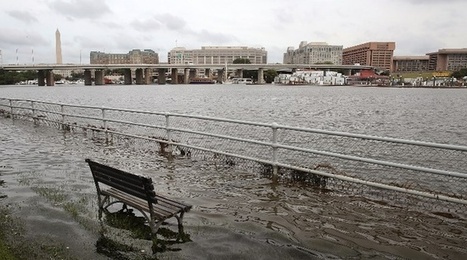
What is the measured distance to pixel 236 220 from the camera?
236 inches

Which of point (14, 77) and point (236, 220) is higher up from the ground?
point (14, 77)

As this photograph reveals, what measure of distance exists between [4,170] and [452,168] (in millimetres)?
13762

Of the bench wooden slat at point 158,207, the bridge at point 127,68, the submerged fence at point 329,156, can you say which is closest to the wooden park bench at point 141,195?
the bench wooden slat at point 158,207

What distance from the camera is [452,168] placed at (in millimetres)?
12445

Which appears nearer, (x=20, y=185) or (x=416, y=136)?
(x=20, y=185)

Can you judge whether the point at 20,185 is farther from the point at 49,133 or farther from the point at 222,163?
the point at 49,133

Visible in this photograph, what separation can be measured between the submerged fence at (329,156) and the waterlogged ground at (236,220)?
49 cm

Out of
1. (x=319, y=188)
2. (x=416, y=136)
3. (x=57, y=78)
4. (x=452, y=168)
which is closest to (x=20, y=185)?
(x=319, y=188)

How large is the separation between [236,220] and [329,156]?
2562 mm

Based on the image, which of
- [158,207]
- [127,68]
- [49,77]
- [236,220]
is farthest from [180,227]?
[49,77]

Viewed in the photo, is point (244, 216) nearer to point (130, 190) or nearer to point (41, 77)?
point (130, 190)

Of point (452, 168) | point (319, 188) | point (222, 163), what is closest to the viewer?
point (319, 188)

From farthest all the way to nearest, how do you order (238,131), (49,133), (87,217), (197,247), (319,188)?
(238,131), (49,133), (319,188), (87,217), (197,247)

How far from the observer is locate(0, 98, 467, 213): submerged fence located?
6.69 m
